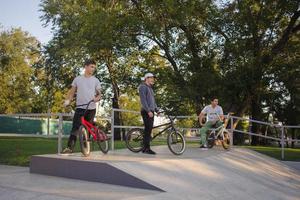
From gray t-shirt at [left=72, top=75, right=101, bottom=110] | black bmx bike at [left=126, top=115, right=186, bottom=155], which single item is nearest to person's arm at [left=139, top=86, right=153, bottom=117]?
black bmx bike at [left=126, top=115, right=186, bottom=155]

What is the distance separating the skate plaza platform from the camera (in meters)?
7.32

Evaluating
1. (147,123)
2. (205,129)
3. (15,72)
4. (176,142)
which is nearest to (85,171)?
(147,123)

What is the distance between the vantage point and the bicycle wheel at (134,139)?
1131cm

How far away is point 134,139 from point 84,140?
253 centimetres

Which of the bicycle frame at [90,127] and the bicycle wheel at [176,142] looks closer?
the bicycle frame at [90,127]

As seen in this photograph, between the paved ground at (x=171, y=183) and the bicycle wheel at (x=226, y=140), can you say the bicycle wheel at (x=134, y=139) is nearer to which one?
the paved ground at (x=171, y=183)

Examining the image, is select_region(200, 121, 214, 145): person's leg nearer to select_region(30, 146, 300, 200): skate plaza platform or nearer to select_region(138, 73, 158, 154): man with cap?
select_region(30, 146, 300, 200): skate plaza platform

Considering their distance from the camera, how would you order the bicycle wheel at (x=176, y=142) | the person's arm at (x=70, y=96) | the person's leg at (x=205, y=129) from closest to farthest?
the person's arm at (x=70, y=96) < the bicycle wheel at (x=176, y=142) < the person's leg at (x=205, y=129)

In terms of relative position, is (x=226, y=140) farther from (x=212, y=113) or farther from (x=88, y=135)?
(x=88, y=135)

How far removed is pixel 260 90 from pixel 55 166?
22.4 meters

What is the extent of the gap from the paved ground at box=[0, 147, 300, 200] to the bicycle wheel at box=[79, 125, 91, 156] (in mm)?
296

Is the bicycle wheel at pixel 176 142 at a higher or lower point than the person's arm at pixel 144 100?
lower

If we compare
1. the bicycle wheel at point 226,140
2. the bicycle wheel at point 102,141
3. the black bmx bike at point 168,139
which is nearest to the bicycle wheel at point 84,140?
the bicycle wheel at point 102,141

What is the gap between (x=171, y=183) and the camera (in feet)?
24.6
